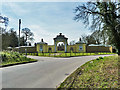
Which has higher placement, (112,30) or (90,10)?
(90,10)

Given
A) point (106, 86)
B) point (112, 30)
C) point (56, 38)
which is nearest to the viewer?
point (106, 86)

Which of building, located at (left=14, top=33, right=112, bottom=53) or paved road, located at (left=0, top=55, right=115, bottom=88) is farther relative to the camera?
building, located at (left=14, top=33, right=112, bottom=53)

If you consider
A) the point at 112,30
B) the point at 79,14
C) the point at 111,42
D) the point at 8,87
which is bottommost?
the point at 8,87

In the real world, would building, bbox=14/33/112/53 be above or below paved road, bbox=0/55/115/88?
above

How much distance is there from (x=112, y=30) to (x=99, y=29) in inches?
78.0

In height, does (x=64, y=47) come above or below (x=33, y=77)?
above

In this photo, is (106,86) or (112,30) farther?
(112,30)

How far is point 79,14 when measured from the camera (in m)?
12.5

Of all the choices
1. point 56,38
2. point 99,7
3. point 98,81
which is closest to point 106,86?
point 98,81

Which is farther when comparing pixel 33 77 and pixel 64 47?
pixel 64 47

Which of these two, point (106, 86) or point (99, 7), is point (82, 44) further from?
point (106, 86)

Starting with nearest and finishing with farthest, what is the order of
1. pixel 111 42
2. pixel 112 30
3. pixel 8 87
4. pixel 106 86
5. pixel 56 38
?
pixel 106 86
pixel 8 87
pixel 112 30
pixel 111 42
pixel 56 38

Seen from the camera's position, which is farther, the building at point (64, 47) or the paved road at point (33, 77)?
the building at point (64, 47)

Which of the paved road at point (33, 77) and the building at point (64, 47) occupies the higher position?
the building at point (64, 47)
